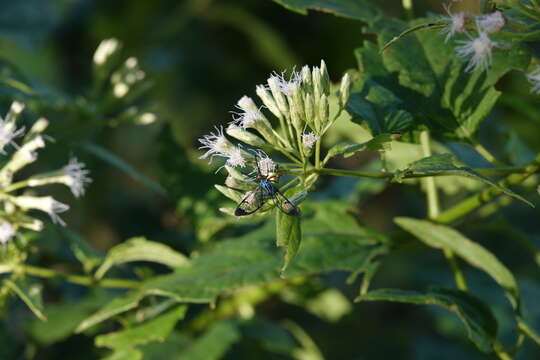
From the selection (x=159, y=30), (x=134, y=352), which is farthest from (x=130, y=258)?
(x=159, y=30)

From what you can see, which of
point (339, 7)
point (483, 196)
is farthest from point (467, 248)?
point (339, 7)

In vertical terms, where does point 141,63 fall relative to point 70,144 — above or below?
below

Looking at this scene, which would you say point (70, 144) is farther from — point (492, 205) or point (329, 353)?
point (329, 353)

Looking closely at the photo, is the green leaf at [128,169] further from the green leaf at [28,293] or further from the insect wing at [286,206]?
the insect wing at [286,206]

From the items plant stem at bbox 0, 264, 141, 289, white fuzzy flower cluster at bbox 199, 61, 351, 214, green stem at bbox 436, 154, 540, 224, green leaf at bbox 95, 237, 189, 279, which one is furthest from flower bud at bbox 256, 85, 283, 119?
plant stem at bbox 0, 264, 141, 289

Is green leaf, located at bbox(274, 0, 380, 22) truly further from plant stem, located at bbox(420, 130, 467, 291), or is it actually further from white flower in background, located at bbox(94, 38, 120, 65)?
white flower in background, located at bbox(94, 38, 120, 65)

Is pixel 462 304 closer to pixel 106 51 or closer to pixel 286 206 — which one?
pixel 286 206
